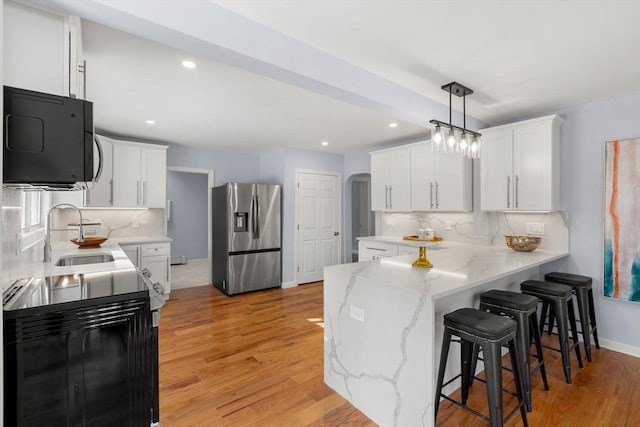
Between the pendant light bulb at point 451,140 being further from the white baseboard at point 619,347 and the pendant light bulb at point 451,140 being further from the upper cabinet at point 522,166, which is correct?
the white baseboard at point 619,347

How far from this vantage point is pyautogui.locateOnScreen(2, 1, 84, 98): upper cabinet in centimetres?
132

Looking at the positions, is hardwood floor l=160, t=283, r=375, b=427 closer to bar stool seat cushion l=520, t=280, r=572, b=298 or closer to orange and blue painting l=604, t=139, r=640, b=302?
bar stool seat cushion l=520, t=280, r=572, b=298

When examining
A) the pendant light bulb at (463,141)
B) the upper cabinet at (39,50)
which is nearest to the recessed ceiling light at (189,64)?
the upper cabinet at (39,50)

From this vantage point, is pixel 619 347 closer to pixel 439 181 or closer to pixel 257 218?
pixel 439 181

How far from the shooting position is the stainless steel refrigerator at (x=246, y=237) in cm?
483

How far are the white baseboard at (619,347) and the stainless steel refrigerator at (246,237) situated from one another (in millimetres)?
4061

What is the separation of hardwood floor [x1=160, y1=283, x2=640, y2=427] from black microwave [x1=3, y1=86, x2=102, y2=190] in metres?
1.64

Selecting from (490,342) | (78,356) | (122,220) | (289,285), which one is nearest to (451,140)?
(490,342)

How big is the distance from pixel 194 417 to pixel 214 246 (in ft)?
11.5

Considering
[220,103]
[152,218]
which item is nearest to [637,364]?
[220,103]

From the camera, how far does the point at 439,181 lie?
4.08 meters

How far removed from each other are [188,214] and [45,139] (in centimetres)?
697

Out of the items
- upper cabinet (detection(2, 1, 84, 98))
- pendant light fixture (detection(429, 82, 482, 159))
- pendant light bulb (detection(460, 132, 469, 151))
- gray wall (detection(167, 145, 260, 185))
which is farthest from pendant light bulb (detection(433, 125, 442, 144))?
gray wall (detection(167, 145, 260, 185))

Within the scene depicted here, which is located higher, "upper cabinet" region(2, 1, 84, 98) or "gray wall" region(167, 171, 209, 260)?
"upper cabinet" region(2, 1, 84, 98)
